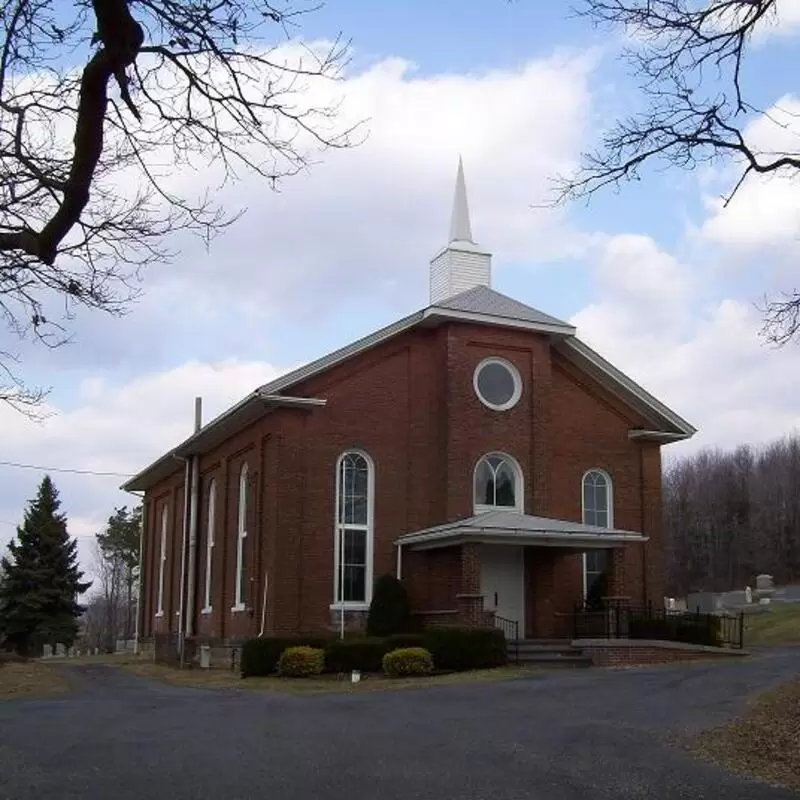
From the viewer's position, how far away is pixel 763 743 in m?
12.3

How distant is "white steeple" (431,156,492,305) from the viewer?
3309 cm

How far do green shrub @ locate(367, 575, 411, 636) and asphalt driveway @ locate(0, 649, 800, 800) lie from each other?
241 inches

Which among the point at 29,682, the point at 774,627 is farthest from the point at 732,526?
the point at 29,682

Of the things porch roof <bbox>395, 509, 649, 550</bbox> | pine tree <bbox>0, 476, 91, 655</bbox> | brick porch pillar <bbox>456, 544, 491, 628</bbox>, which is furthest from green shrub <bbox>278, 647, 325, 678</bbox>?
pine tree <bbox>0, 476, 91, 655</bbox>

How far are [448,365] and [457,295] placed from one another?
3.22 meters

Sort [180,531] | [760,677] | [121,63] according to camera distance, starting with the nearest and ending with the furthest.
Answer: [121,63], [760,677], [180,531]

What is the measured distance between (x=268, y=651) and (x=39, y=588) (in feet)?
123

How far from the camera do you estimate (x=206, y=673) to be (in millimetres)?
28516

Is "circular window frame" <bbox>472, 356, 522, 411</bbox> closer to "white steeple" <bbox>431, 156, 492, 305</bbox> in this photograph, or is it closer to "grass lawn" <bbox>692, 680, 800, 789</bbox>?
"white steeple" <bbox>431, 156, 492, 305</bbox>

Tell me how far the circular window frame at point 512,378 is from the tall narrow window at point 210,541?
32.3 feet

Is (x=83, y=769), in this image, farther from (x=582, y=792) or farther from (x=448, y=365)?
(x=448, y=365)

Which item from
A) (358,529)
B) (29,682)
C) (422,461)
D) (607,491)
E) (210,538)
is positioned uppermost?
(422,461)

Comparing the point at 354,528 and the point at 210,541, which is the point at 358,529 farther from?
the point at 210,541

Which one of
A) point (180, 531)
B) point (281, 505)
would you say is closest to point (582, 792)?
point (281, 505)
